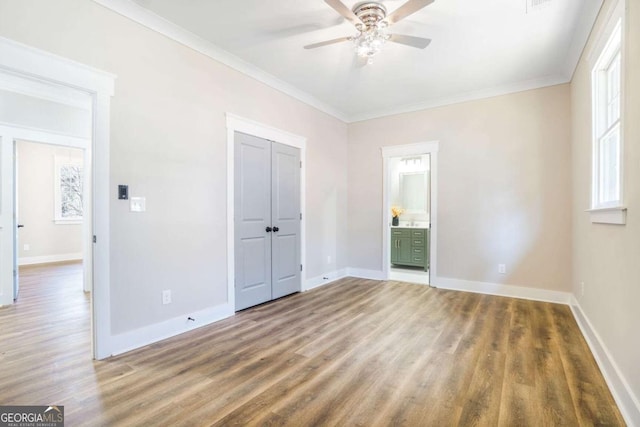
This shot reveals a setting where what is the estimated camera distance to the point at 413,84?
13.5ft

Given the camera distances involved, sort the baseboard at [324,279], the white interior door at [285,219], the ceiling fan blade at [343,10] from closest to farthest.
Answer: the ceiling fan blade at [343,10]
the white interior door at [285,219]
the baseboard at [324,279]

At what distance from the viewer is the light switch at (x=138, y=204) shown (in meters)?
2.60

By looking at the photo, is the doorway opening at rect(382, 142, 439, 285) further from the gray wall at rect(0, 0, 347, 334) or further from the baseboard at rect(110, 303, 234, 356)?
the baseboard at rect(110, 303, 234, 356)

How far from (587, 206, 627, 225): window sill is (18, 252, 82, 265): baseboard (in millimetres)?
9467

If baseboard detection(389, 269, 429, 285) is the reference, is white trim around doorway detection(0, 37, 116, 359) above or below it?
above

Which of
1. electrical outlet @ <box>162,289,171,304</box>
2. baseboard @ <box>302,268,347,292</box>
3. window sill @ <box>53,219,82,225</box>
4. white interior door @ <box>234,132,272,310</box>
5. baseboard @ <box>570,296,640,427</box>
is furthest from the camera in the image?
window sill @ <box>53,219,82,225</box>

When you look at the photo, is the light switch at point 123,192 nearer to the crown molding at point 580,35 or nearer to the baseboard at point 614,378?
the baseboard at point 614,378

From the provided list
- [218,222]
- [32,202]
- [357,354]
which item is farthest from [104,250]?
[32,202]

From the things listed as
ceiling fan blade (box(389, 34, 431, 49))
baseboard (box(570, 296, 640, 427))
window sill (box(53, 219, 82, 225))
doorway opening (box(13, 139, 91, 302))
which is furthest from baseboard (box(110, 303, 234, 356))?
window sill (box(53, 219, 82, 225))

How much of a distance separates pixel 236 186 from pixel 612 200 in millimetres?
3413

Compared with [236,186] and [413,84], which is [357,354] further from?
[413,84]

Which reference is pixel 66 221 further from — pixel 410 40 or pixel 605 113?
pixel 605 113

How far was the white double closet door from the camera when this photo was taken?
3.61 meters

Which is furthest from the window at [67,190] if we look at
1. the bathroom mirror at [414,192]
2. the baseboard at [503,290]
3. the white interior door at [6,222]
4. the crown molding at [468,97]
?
the baseboard at [503,290]
